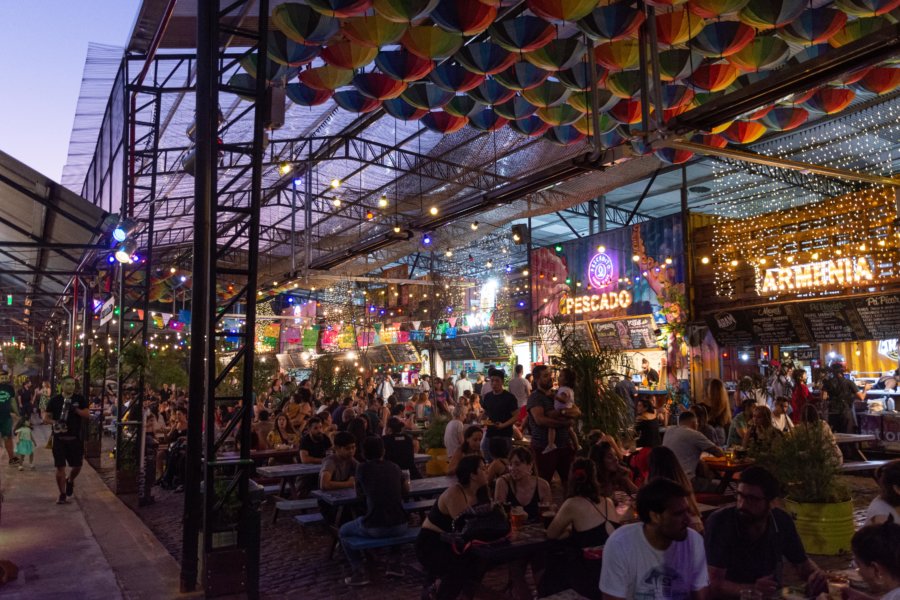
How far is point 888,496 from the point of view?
12.3ft

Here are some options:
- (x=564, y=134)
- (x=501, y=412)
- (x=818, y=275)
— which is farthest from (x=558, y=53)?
(x=818, y=275)

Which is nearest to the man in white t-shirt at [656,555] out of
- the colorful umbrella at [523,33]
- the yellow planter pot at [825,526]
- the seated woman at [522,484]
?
the seated woman at [522,484]

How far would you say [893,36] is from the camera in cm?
529

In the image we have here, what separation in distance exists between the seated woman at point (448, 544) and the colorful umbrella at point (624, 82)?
565 centimetres

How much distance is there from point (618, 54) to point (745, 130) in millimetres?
2955

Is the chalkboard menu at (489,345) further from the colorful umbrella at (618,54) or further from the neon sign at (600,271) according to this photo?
the colorful umbrella at (618,54)

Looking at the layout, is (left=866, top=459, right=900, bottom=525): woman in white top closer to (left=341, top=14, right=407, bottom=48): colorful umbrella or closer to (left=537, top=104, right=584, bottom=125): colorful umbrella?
(left=341, top=14, right=407, bottom=48): colorful umbrella

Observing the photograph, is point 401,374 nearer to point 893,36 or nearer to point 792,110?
point 792,110

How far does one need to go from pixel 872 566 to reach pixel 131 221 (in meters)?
10.4

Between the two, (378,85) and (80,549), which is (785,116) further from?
(80,549)

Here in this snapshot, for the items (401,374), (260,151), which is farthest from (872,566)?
(401,374)

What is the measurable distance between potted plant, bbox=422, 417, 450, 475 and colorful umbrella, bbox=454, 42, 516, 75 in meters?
5.44

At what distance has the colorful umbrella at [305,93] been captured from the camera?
813 centimetres

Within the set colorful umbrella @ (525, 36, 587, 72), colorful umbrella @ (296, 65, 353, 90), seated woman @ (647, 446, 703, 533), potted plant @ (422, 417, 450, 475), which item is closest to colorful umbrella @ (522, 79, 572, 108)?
colorful umbrella @ (525, 36, 587, 72)
